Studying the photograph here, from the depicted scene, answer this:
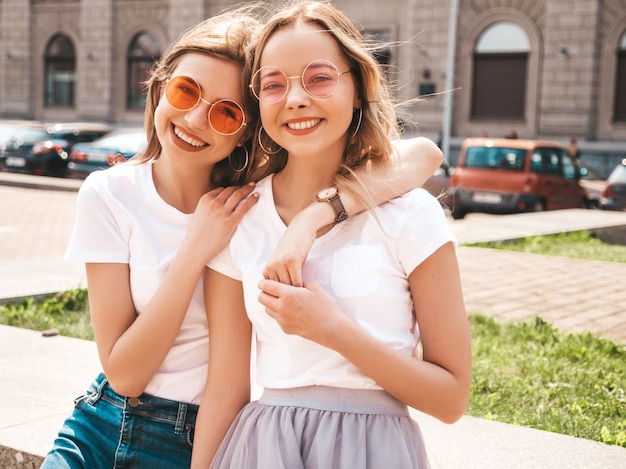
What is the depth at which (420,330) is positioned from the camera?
2123mm

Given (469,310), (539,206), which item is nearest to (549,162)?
(539,206)

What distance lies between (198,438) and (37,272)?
18.1ft

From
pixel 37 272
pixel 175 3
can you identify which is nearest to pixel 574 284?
pixel 37 272

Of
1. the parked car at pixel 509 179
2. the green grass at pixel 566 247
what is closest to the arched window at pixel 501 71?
the parked car at pixel 509 179

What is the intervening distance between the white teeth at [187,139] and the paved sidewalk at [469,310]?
1.32 m

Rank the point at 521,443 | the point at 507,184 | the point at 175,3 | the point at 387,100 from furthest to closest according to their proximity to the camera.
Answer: the point at 175,3 < the point at 507,184 < the point at 521,443 < the point at 387,100

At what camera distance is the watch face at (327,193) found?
2.20m

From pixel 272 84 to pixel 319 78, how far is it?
128mm

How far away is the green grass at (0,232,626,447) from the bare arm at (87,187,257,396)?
219 cm

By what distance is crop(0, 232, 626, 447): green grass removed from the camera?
407 centimetres

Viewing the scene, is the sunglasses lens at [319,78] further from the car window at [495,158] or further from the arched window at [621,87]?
the arched window at [621,87]

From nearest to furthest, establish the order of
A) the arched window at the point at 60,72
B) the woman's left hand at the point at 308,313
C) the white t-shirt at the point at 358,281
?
1. the woman's left hand at the point at 308,313
2. the white t-shirt at the point at 358,281
3. the arched window at the point at 60,72

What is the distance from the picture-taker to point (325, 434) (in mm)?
2041

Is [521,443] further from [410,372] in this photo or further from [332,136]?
[332,136]
